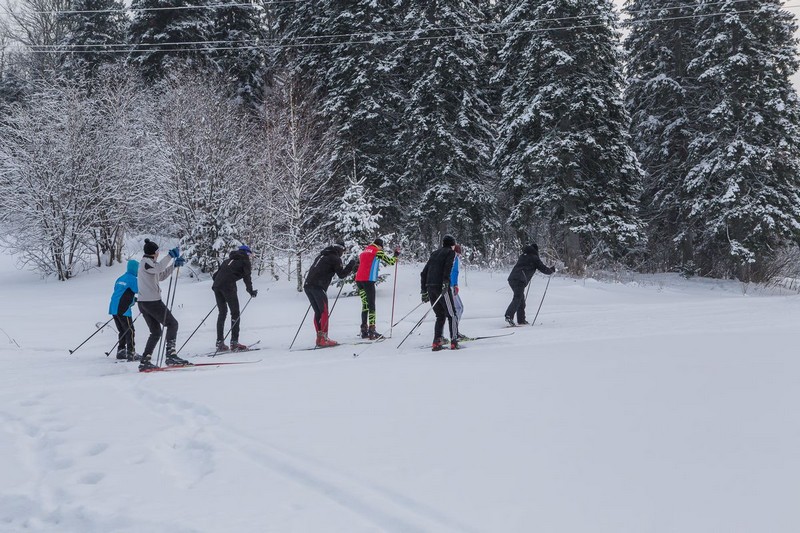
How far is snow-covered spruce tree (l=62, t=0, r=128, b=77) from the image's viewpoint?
30500 mm

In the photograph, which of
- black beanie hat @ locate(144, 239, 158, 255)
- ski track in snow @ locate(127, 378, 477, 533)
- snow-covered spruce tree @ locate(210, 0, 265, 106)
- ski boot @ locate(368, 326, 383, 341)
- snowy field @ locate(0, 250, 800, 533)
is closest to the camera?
ski track in snow @ locate(127, 378, 477, 533)

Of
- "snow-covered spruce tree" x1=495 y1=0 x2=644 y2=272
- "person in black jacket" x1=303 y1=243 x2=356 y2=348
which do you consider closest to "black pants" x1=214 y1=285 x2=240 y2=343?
"person in black jacket" x1=303 y1=243 x2=356 y2=348

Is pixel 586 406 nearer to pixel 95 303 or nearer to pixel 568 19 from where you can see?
pixel 95 303

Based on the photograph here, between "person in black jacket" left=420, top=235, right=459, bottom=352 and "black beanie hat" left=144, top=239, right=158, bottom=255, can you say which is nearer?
"black beanie hat" left=144, top=239, right=158, bottom=255

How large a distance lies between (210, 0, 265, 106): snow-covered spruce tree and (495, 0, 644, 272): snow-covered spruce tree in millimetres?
14062

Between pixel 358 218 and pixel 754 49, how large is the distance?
49.6 ft

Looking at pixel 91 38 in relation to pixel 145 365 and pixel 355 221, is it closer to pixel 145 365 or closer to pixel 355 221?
pixel 355 221

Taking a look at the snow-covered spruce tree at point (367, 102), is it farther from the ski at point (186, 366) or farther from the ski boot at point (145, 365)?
the ski boot at point (145, 365)

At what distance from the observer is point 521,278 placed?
1168cm

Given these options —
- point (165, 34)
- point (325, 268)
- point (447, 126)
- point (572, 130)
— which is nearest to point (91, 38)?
point (165, 34)

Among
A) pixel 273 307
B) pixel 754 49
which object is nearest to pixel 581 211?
pixel 754 49

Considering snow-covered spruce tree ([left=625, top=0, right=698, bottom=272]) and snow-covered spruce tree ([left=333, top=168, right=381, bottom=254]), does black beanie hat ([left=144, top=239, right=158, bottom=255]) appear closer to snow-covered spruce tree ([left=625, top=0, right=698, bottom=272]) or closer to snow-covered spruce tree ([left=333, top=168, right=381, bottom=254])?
snow-covered spruce tree ([left=333, top=168, right=381, bottom=254])

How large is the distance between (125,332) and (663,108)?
70.9ft

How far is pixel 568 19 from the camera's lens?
20.2 metres
